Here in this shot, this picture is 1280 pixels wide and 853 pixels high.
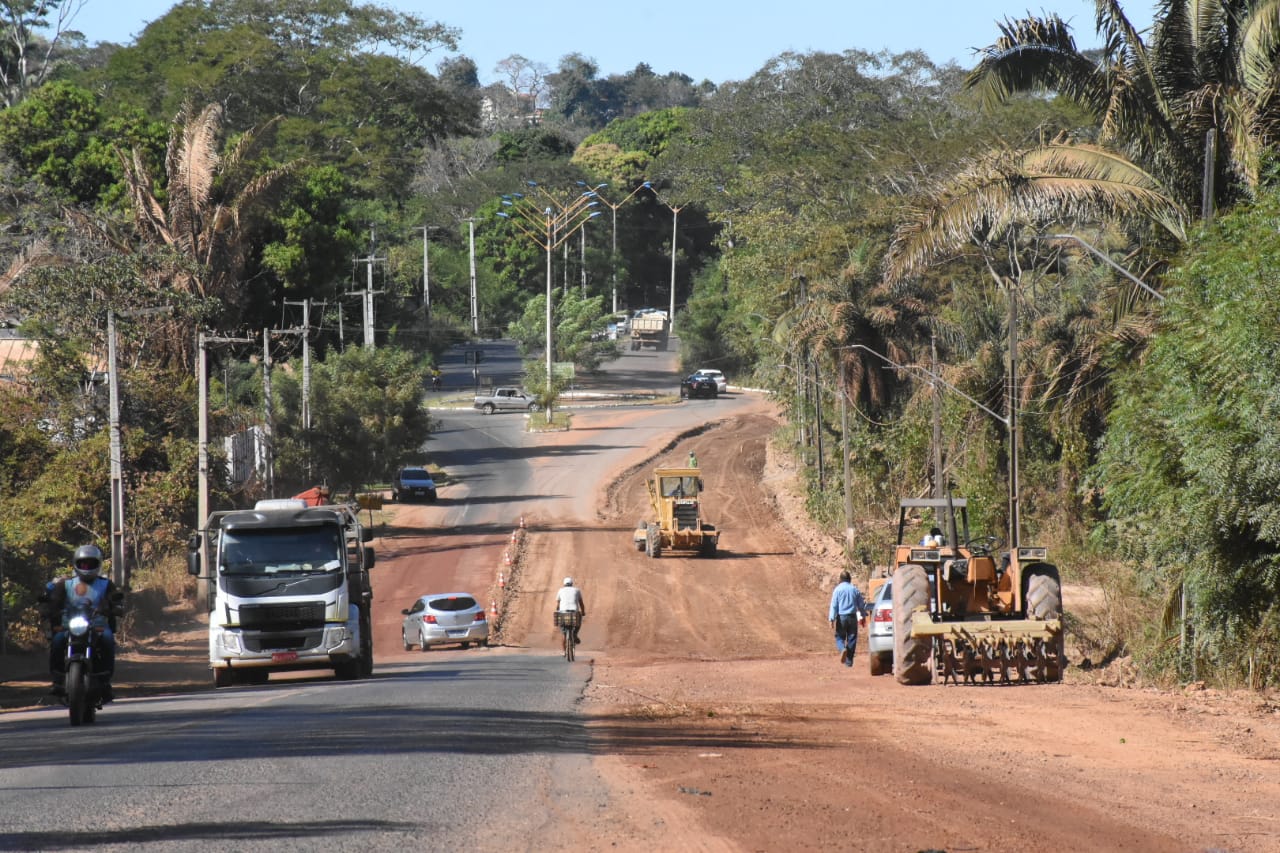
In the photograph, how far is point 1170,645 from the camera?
70.5 feet

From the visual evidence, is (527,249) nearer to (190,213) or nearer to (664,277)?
(664,277)

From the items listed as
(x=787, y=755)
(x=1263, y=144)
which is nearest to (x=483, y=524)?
(x=1263, y=144)

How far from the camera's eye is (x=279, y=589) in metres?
20.7

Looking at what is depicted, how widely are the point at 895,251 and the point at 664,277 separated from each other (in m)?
104

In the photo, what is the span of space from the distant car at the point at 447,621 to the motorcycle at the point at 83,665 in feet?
60.2

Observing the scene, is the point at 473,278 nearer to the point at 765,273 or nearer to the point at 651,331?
the point at 651,331

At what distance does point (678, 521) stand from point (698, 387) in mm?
48249

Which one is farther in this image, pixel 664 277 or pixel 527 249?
pixel 664 277

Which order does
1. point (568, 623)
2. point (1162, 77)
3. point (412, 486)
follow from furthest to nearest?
point (412, 486)
point (568, 623)
point (1162, 77)

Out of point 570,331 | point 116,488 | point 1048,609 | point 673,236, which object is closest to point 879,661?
point 1048,609

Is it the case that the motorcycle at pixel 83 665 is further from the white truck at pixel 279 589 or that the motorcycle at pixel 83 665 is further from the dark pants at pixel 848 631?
the dark pants at pixel 848 631

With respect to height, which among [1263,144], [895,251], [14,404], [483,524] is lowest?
[483,524]

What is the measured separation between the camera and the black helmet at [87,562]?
14.2 meters

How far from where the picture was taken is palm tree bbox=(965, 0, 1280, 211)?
21344 millimetres
